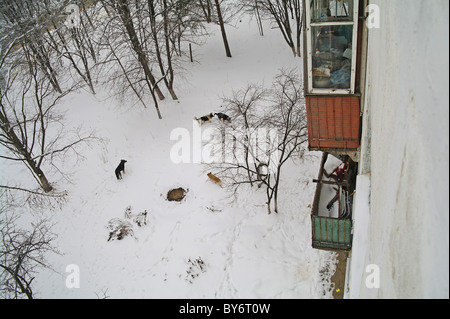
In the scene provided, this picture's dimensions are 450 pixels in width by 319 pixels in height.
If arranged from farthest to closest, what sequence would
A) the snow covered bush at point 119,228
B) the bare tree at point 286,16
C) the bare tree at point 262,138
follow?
the bare tree at point 286,16, the snow covered bush at point 119,228, the bare tree at point 262,138

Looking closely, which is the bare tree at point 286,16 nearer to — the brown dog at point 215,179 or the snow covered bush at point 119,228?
the brown dog at point 215,179

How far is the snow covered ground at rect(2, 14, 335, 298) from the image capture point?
1088 centimetres

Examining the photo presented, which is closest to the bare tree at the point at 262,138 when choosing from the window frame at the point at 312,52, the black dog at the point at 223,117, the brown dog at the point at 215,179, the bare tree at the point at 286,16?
the brown dog at the point at 215,179

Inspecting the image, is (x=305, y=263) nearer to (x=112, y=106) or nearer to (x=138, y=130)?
(x=138, y=130)

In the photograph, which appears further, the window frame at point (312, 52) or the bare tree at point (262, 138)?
the bare tree at point (262, 138)

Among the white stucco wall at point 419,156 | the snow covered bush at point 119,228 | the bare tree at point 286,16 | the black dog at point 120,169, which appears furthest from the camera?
the bare tree at point 286,16

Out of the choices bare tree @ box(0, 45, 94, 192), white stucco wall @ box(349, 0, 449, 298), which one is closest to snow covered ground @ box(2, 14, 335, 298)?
bare tree @ box(0, 45, 94, 192)

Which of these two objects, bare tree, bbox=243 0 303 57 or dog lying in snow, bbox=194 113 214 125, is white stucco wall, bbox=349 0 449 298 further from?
bare tree, bbox=243 0 303 57

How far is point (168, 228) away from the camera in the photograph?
12812 mm

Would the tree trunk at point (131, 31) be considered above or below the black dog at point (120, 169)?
above

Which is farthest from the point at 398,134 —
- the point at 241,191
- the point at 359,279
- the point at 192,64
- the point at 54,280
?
the point at 192,64

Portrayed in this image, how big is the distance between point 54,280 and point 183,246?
493 centimetres

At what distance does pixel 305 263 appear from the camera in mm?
10953

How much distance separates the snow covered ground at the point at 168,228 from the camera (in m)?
10.9
